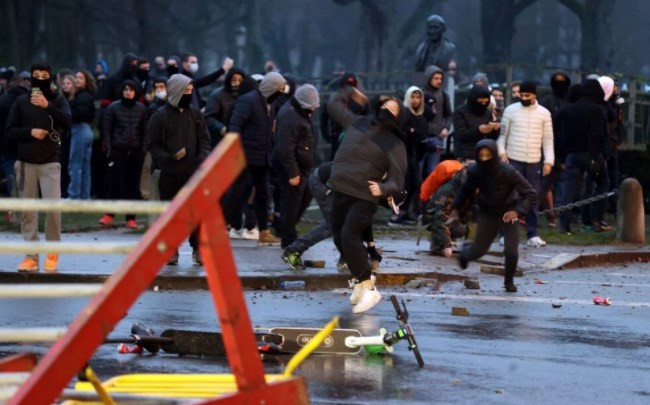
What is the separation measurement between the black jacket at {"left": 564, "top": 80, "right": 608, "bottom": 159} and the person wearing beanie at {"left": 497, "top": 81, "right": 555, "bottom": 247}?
1.67 m

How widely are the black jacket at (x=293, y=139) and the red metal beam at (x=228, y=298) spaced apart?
402 inches

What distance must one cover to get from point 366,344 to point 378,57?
44.9m

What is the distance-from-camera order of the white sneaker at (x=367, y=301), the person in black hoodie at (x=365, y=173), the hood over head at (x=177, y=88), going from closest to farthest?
the white sneaker at (x=367, y=301)
the person in black hoodie at (x=365, y=173)
the hood over head at (x=177, y=88)

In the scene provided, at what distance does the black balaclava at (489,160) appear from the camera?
13875 mm

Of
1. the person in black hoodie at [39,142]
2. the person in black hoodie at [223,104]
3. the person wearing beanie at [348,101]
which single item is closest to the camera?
the person in black hoodie at [39,142]

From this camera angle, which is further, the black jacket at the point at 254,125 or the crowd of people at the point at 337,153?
the black jacket at the point at 254,125

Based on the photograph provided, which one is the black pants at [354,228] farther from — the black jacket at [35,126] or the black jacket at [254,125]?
the black jacket at [254,125]

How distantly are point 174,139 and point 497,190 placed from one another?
282cm

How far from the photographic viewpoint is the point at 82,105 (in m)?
20.6

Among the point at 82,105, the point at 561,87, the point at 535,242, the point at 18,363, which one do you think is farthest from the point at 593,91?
the point at 18,363

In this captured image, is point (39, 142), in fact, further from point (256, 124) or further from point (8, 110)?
point (8, 110)

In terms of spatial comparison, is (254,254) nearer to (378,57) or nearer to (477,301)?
(477,301)

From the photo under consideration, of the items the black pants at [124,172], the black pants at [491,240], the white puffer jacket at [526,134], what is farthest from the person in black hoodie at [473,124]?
the black pants at [124,172]

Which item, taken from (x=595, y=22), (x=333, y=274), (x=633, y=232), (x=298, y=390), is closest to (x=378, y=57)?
(x=595, y=22)
